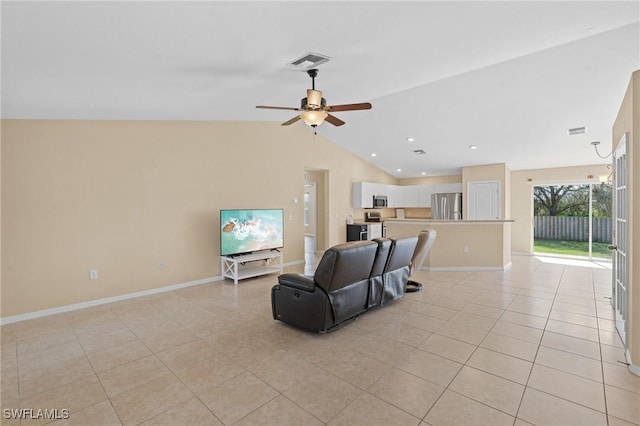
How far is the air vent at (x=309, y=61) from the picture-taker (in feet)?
10.1

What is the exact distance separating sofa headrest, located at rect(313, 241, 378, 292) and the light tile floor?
1.82ft

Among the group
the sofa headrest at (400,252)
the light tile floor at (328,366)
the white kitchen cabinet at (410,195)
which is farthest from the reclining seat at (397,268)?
the white kitchen cabinet at (410,195)

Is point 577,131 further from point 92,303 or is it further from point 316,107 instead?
point 92,303

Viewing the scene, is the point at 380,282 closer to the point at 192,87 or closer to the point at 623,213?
the point at 623,213

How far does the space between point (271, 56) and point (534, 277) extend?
5815 mm

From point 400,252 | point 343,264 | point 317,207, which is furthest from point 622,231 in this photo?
point 317,207

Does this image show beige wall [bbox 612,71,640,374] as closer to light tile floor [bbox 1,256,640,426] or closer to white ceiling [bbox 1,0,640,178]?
light tile floor [bbox 1,256,640,426]

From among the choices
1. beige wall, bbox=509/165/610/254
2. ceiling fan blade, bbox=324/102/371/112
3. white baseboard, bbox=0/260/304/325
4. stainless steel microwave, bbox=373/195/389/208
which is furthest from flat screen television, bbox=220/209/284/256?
beige wall, bbox=509/165/610/254

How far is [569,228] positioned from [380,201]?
4.91 metres

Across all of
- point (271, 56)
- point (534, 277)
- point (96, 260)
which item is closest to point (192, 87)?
point (271, 56)

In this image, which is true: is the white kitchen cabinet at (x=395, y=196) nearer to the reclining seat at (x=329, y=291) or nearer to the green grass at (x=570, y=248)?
the green grass at (x=570, y=248)

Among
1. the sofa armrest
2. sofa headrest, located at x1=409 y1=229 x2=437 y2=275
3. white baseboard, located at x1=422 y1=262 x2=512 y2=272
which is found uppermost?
sofa headrest, located at x1=409 y1=229 x2=437 y2=275

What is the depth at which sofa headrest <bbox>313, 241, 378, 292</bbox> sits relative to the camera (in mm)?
3061

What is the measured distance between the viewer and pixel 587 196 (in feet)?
25.6
